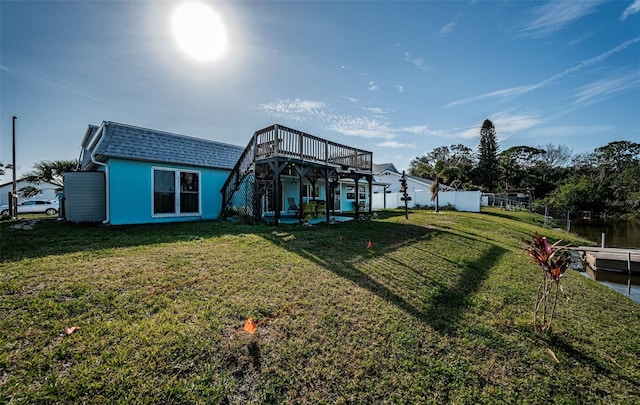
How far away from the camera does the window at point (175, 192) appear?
959 cm

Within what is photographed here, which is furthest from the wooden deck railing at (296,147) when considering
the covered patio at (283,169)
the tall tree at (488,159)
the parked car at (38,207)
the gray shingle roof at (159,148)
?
the tall tree at (488,159)

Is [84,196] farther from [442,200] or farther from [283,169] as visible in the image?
[442,200]

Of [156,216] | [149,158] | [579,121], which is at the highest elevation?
[579,121]

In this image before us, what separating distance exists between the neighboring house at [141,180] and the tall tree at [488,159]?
47.5 m

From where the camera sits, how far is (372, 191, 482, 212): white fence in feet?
71.5

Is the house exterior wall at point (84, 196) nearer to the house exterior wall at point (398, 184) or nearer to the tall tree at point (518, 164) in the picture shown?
the house exterior wall at point (398, 184)

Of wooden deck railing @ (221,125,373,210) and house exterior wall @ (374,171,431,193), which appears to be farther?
house exterior wall @ (374,171,431,193)

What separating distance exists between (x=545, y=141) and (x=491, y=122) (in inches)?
594

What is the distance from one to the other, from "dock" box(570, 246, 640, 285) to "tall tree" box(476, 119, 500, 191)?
39.9m

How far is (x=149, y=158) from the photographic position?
912cm

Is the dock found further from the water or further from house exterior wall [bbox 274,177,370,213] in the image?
house exterior wall [bbox 274,177,370,213]

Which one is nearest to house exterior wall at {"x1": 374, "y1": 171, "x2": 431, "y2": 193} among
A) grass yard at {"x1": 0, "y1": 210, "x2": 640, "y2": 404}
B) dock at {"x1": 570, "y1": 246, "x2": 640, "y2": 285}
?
dock at {"x1": 570, "y1": 246, "x2": 640, "y2": 285}

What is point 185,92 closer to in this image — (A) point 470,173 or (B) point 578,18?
(B) point 578,18

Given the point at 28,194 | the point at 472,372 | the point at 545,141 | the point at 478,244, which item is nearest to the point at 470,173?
the point at 545,141
